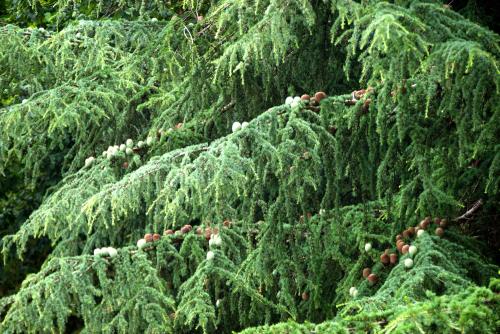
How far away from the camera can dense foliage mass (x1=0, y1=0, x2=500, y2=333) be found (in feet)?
10.9

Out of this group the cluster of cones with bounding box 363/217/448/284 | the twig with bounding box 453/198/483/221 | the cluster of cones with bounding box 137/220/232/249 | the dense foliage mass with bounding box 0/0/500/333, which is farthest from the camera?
the cluster of cones with bounding box 137/220/232/249

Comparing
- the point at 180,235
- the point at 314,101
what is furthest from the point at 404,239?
the point at 180,235

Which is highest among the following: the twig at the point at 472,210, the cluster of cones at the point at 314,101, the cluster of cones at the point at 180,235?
the cluster of cones at the point at 314,101

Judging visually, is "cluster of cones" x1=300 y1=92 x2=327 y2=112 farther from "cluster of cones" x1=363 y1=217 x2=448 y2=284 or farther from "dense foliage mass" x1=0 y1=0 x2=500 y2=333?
"cluster of cones" x1=363 y1=217 x2=448 y2=284

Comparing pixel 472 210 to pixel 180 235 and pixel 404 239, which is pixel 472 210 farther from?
pixel 180 235

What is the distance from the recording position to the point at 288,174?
3.81 meters

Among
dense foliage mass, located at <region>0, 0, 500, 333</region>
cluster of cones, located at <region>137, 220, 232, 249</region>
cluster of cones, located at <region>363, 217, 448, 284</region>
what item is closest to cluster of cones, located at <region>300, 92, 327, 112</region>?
dense foliage mass, located at <region>0, 0, 500, 333</region>

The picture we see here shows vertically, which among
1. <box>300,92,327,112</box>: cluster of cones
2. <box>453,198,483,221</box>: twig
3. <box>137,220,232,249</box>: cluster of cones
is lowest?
<box>137,220,232,249</box>: cluster of cones

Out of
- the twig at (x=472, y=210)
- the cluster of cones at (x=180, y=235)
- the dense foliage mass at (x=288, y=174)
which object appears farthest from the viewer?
the cluster of cones at (x=180, y=235)

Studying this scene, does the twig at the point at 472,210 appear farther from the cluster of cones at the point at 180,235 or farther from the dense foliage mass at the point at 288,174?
the cluster of cones at the point at 180,235

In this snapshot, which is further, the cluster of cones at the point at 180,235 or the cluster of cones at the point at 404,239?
the cluster of cones at the point at 180,235

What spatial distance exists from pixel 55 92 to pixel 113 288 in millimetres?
1639

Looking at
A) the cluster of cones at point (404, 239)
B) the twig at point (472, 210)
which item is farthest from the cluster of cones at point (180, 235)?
the twig at point (472, 210)

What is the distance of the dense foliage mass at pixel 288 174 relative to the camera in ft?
10.9
